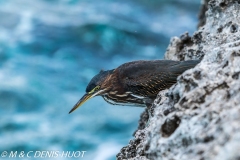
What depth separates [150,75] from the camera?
4211 mm

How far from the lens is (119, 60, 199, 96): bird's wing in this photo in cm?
410

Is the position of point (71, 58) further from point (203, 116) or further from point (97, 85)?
point (203, 116)

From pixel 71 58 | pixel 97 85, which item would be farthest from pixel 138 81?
pixel 71 58

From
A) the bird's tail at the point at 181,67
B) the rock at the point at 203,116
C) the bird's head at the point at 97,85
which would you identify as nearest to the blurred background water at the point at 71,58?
the bird's head at the point at 97,85

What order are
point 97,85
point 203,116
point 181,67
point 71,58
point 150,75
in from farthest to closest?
1. point 71,58
2. point 97,85
3. point 150,75
4. point 181,67
5. point 203,116

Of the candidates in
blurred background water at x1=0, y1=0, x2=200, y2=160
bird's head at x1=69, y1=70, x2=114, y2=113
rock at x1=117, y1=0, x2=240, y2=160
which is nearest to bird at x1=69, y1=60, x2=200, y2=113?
bird's head at x1=69, y1=70, x2=114, y2=113

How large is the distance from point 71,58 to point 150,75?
6.19 meters

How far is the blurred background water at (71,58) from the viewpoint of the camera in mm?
8172

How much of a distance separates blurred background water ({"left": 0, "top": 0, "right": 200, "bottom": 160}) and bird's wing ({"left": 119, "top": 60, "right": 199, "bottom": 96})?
343 centimetres

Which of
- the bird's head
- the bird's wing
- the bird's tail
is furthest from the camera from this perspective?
the bird's head

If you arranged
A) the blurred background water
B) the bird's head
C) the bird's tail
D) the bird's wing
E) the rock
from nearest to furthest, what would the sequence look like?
the rock < the bird's tail < the bird's wing < the bird's head < the blurred background water

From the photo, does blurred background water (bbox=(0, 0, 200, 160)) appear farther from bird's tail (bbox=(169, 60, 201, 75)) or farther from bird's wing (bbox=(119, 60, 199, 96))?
bird's tail (bbox=(169, 60, 201, 75))

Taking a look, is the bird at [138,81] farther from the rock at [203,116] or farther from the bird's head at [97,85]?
the rock at [203,116]

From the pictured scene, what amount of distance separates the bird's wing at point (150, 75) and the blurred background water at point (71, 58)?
3431 millimetres
